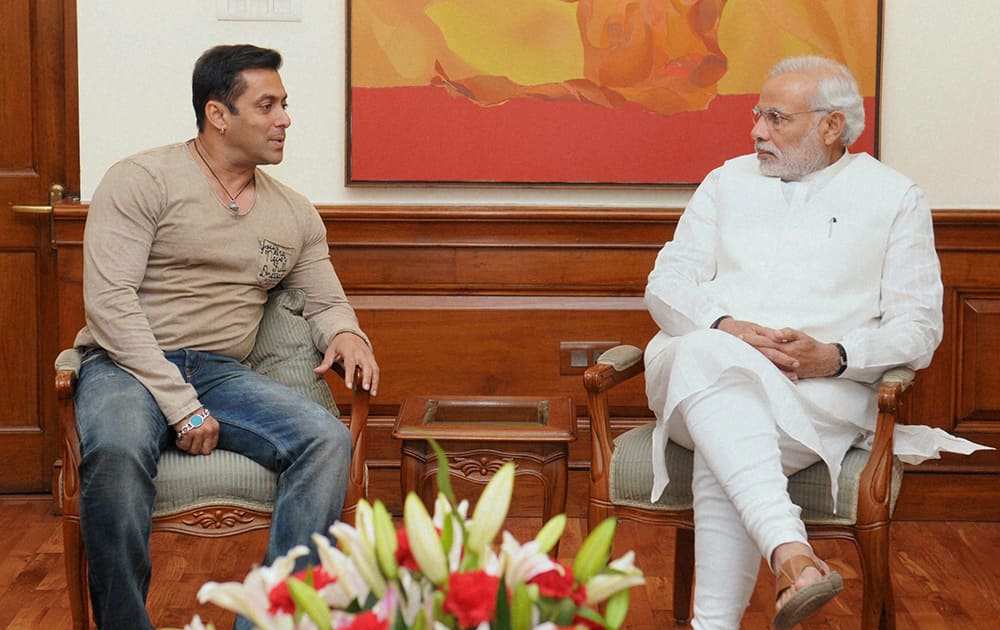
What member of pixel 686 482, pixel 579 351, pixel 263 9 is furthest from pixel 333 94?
pixel 686 482

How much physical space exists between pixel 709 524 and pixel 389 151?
5.81ft

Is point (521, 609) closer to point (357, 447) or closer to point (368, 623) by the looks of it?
point (368, 623)

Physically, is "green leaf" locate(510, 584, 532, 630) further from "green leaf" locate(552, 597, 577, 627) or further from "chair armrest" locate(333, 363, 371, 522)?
"chair armrest" locate(333, 363, 371, 522)

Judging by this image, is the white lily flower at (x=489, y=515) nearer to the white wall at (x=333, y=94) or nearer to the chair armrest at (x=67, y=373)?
the chair armrest at (x=67, y=373)

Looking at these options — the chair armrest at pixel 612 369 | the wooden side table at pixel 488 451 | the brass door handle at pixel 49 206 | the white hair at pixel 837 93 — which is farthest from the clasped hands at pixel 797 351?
the brass door handle at pixel 49 206

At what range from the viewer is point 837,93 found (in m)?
3.05

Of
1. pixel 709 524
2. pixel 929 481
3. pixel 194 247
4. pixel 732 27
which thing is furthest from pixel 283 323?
pixel 929 481

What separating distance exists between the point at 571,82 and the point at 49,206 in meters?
1.70

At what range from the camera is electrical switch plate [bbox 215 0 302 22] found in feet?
12.4

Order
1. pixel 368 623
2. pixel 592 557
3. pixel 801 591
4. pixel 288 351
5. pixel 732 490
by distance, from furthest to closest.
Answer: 1. pixel 288 351
2. pixel 732 490
3. pixel 801 591
4. pixel 592 557
5. pixel 368 623

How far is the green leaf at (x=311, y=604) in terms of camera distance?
3.96 feet

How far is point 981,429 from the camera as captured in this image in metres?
3.93

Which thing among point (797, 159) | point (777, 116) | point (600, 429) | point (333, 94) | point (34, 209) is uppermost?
point (333, 94)

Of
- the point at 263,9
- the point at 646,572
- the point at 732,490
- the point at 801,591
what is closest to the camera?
the point at 801,591
